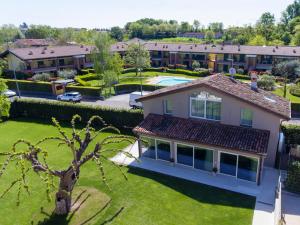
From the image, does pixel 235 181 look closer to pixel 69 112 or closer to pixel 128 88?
pixel 69 112

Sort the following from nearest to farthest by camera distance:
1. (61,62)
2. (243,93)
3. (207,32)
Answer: (243,93) → (61,62) → (207,32)

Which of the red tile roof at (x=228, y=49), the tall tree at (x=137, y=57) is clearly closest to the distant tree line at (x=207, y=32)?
the red tile roof at (x=228, y=49)

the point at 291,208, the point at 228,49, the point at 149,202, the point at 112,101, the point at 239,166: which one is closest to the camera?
the point at 291,208

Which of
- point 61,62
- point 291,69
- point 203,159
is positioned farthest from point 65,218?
point 61,62

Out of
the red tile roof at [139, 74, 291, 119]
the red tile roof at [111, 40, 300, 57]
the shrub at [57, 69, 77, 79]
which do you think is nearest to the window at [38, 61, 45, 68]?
the shrub at [57, 69, 77, 79]

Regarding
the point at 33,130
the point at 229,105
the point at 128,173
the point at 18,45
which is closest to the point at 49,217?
the point at 128,173

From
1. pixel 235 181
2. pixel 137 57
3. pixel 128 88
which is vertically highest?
pixel 137 57

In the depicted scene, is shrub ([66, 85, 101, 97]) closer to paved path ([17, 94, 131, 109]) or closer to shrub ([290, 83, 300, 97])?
paved path ([17, 94, 131, 109])
